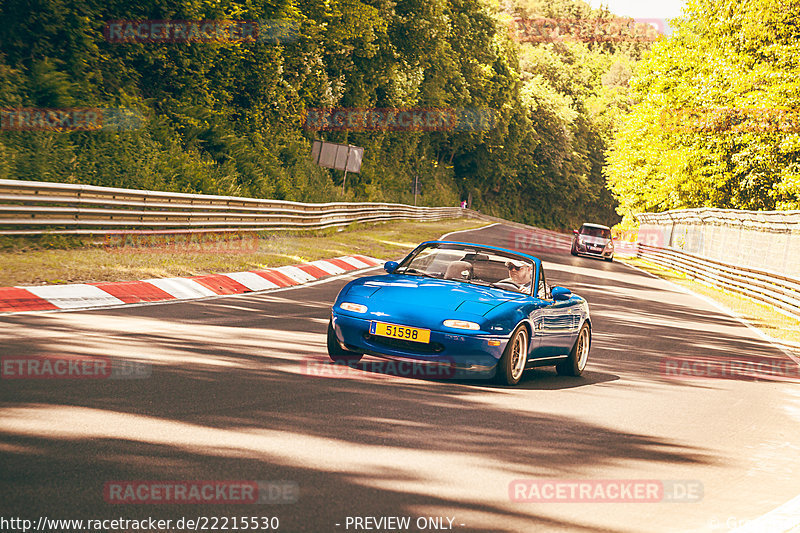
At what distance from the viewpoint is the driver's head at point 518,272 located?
31.8ft

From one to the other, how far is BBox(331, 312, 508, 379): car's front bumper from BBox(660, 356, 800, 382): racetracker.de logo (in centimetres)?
318

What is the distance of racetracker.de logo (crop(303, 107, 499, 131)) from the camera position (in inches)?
1834

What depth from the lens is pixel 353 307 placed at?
27.8 ft

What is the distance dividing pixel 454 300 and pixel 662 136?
184ft

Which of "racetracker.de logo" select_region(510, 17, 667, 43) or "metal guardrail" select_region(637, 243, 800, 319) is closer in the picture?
"metal guardrail" select_region(637, 243, 800, 319)

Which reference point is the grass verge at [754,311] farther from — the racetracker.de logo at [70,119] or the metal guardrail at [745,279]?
the racetracker.de logo at [70,119]

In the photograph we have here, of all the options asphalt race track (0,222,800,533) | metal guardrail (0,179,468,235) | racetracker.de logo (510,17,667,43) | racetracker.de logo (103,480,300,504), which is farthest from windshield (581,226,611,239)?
racetracker.de logo (510,17,667,43)

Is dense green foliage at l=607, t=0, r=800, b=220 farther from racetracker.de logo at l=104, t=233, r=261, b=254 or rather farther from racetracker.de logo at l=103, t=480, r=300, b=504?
racetracker.de logo at l=103, t=480, r=300, b=504

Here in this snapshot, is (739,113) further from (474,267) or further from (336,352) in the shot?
(336,352)

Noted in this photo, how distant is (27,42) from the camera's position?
22.7 m

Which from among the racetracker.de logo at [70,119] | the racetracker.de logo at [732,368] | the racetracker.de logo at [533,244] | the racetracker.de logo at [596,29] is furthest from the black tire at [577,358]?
the racetracker.de logo at [596,29]

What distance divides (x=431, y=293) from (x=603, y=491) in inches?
141

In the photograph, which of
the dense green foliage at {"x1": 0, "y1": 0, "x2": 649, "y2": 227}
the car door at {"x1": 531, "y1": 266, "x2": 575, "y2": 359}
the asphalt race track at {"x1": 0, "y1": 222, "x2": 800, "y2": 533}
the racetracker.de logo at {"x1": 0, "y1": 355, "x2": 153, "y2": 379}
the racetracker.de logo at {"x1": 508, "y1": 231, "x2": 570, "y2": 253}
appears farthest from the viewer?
the racetracker.de logo at {"x1": 508, "y1": 231, "x2": 570, "y2": 253}

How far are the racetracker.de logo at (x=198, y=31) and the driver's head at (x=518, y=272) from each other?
64.9 feet
